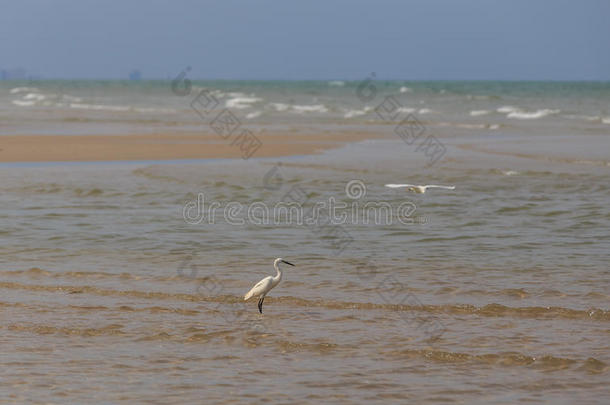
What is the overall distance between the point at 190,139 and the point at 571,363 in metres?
26.7

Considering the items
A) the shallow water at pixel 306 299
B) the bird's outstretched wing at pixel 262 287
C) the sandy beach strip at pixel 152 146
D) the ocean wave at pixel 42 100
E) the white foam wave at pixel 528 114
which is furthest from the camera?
the ocean wave at pixel 42 100

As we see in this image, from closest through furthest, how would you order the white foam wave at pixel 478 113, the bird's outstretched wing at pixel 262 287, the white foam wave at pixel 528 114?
the bird's outstretched wing at pixel 262 287 → the white foam wave at pixel 528 114 → the white foam wave at pixel 478 113

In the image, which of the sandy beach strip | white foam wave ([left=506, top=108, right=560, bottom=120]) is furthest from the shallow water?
white foam wave ([left=506, top=108, right=560, bottom=120])

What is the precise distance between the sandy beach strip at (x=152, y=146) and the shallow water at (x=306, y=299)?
290 inches

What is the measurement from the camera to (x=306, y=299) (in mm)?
9891

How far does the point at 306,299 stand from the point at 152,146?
21023 mm

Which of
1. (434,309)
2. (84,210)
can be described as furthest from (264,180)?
(434,309)

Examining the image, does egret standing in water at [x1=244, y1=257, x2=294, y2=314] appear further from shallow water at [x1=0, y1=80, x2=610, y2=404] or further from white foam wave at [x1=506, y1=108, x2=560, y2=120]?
white foam wave at [x1=506, y1=108, x2=560, y2=120]

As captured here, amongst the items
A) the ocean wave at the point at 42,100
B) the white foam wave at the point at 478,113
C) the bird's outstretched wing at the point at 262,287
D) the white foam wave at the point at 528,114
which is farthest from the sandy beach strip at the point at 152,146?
the ocean wave at the point at 42,100

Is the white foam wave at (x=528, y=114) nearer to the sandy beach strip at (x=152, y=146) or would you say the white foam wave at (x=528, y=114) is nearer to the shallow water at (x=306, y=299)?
the sandy beach strip at (x=152, y=146)

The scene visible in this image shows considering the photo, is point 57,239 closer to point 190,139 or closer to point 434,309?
point 434,309

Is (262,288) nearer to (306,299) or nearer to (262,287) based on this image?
(262,287)

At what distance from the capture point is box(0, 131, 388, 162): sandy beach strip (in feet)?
88.0

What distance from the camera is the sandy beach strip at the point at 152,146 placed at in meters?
26.8
